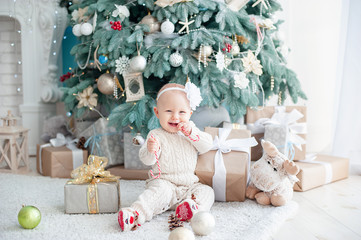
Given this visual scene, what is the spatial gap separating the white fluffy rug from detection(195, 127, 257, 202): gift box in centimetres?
6

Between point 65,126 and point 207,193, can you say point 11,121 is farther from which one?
point 207,193

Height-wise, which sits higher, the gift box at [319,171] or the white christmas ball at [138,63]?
the white christmas ball at [138,63]

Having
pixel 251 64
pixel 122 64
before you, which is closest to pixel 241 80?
pixel 251 64

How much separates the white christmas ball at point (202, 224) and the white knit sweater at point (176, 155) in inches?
12.9

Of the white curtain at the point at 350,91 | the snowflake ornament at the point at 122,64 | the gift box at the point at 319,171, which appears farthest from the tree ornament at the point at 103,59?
the white curtain at the point at 350,91

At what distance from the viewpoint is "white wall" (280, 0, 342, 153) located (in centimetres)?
271

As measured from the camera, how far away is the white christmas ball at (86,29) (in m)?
2.13

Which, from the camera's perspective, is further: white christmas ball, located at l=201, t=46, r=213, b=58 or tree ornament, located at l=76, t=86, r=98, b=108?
tree ornament, located at l=76, t=86, r=98, b=108

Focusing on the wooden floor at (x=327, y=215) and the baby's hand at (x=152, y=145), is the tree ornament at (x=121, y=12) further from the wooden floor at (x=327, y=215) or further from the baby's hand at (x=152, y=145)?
the wooden floor at (x=327, y=215)

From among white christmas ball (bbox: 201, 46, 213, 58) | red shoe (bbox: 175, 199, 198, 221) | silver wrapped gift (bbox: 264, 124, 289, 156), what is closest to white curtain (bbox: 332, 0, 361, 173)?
silver wrapped gift (bbox: 264, 124, 289, 156)

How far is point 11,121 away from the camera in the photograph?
229 cm

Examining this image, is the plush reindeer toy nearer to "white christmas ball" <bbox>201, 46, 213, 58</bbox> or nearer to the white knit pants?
the white knit pants

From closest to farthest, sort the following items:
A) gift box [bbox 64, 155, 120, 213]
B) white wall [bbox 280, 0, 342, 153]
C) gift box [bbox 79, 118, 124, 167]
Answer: gift box [bbox 64, 155, 120, 213], gift box [bbox 79, 118, 124, 167], white wall [bbox 280, 0, 342, 153]

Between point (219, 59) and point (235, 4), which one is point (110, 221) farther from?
point (235, 4)
